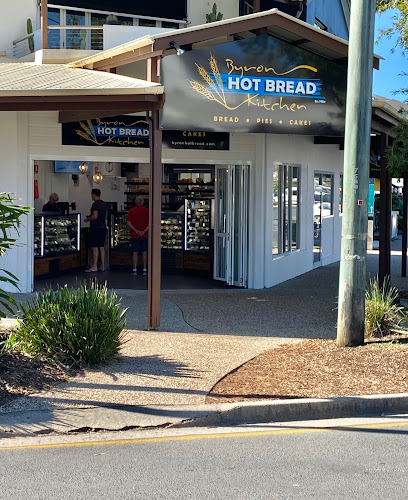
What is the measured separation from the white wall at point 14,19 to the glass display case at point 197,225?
16.9 feet

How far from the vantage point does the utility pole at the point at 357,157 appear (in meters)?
9.45

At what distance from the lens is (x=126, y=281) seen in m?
16.3

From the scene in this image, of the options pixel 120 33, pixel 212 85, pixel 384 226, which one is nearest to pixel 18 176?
pixel 120 33

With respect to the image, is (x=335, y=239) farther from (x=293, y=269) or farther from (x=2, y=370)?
(x=2, y=370)

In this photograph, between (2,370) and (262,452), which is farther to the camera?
(2,370)

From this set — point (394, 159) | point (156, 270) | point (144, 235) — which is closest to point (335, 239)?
point (144, 235)

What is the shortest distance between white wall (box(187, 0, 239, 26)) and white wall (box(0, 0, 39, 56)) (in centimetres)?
350

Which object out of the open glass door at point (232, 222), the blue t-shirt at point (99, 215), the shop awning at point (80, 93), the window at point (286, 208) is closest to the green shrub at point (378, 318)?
the shop awning at point (80, 93)

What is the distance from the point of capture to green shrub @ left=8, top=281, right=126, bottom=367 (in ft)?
28.0

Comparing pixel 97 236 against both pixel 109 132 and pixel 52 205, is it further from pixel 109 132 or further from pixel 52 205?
pixel 109 132

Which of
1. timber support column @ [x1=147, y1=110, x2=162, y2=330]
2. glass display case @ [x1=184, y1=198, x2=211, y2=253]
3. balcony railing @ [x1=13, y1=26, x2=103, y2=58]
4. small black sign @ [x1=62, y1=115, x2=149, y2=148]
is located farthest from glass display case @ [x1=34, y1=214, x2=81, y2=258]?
timber support column @ [x1=147, y1=110, x2=162, y2=330]

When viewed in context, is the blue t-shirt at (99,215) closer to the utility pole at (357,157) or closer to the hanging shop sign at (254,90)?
the hanging shop sign at (254,90)

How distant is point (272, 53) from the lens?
11578 mm

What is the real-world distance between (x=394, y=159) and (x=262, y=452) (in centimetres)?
720
